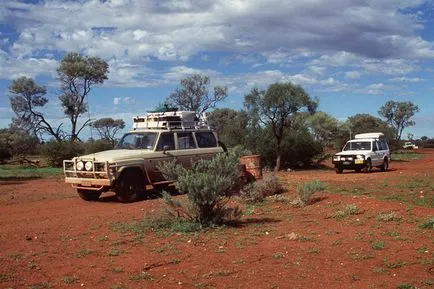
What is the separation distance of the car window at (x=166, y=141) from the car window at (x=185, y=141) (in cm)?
25

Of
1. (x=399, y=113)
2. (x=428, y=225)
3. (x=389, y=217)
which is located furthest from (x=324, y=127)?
(x=428, y=225)

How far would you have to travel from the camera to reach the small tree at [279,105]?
33.1 metres

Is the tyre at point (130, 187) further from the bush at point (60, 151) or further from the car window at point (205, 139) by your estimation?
the bush at point (60, 151)

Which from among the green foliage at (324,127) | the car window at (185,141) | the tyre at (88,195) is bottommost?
the tyre at (88,195)

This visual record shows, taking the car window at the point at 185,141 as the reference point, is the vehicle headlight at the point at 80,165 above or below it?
below

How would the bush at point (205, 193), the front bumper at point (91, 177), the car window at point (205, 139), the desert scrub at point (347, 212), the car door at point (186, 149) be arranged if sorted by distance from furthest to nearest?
the car window at point (205, 139) → the car door at point (186, 149) → the front bumper at point (91, 177) → the desert scrub at point (347, 212) → the bush at point (205, 193)

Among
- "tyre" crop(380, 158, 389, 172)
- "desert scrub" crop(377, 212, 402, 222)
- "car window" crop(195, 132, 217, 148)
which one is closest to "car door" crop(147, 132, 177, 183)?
"car window" crop(195, 132, 217, 148)

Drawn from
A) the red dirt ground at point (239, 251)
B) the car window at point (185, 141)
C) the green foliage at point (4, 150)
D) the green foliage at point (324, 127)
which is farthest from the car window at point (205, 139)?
the green foliage at point (324, 127)

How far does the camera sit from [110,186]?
14.2 m

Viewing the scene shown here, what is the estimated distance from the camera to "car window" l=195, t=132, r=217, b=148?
16531 millimetres

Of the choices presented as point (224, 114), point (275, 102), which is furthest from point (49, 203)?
point (224, 114)

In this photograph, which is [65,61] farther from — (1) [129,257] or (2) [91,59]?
(1) [129,257]

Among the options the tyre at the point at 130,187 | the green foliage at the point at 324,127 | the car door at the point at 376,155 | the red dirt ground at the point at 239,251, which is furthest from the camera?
the green foliage at the point at 324,127

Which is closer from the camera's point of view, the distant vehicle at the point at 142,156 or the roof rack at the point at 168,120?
the distant vehicle at the point at 142,156
